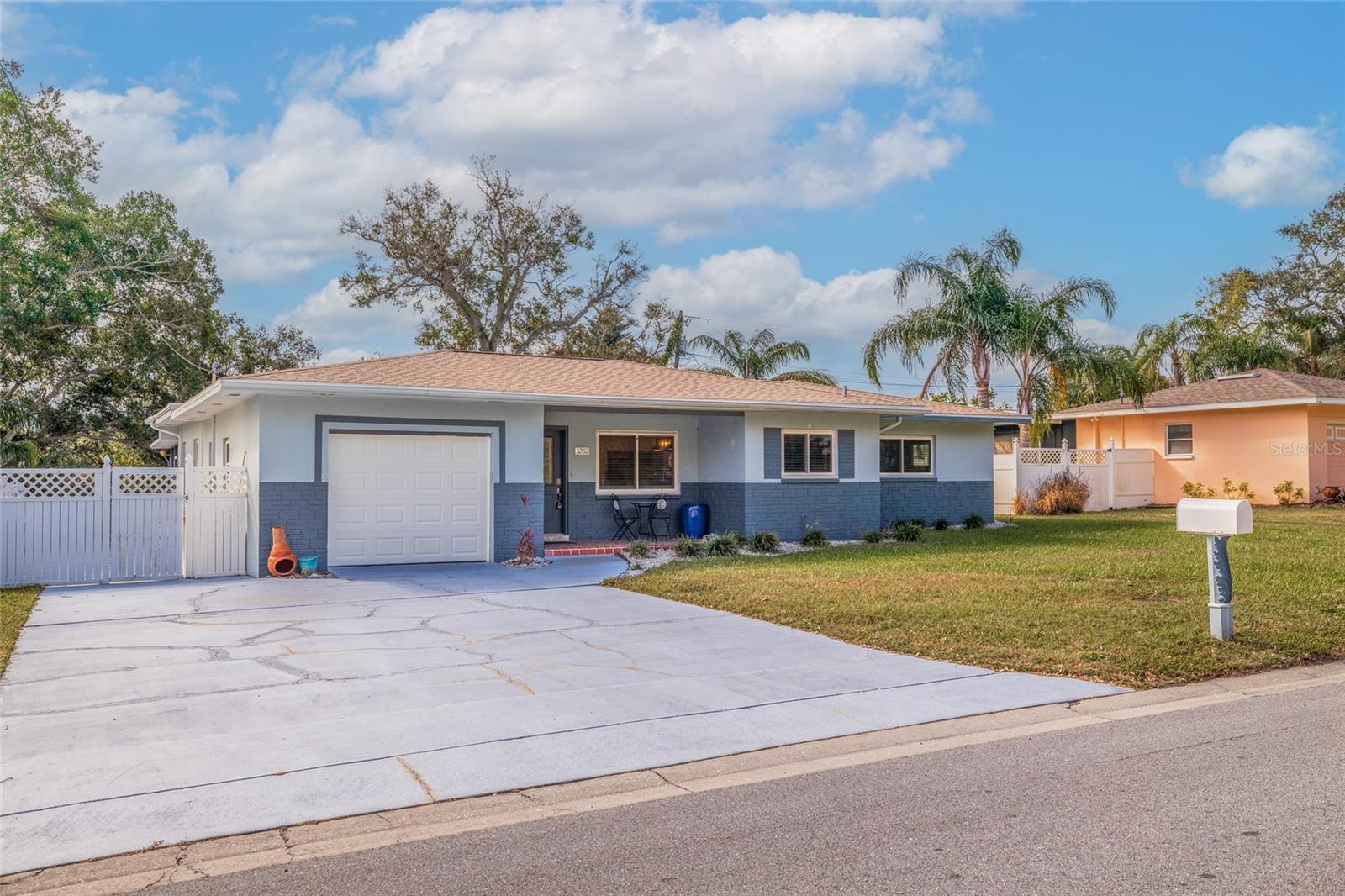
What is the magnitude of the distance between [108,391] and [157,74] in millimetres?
11680

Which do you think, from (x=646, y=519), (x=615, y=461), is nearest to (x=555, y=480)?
(x=615, y=461)

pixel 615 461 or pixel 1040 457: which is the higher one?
pixel 1040 457

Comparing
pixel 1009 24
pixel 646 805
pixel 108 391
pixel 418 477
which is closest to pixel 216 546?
pixel 418 477

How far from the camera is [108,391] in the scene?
93.7 feet

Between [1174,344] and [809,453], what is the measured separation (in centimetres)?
2258

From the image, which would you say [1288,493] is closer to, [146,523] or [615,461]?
[615,461]

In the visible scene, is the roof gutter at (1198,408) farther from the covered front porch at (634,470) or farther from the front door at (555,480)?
the front door at (555,480)

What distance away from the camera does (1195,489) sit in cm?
2848

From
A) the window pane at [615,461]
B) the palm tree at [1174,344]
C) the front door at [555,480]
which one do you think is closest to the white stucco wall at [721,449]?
the window pane at [615,461]

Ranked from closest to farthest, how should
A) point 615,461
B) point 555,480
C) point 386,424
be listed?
1. point 386,424
2. point 555,480
3. point 615,461

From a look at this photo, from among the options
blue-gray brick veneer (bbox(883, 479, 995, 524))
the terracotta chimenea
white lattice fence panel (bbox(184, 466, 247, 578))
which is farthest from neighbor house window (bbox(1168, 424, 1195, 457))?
white lattice fence panel (bbox(184, 466, 247, 578))

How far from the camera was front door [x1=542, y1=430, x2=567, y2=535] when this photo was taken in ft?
61.2

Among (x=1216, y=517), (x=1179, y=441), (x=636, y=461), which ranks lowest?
(x=1216, y=517)

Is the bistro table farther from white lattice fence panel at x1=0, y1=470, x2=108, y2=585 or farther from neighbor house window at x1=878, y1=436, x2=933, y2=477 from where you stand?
white lattice fence panel at x1=0, y1=470, x2=108, y2=585
